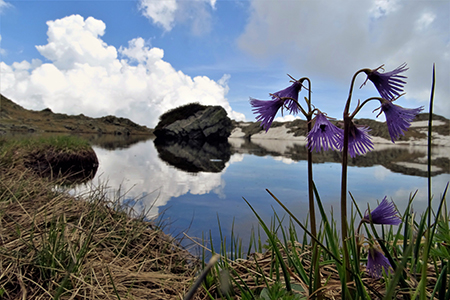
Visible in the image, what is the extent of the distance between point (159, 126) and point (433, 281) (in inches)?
1272

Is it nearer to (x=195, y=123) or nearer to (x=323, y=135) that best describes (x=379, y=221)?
(x=323, y=135)

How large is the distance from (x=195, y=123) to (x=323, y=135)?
27.6m

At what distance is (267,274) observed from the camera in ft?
4.06

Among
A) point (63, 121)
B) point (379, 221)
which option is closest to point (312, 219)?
point (379, 221)

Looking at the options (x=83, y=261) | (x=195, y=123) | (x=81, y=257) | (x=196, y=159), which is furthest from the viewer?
(x=195, y=123)

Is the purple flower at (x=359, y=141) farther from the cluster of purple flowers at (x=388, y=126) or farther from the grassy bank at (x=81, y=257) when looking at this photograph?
the grassy bank at (x=81, y=257)

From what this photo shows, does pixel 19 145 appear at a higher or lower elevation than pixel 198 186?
higher

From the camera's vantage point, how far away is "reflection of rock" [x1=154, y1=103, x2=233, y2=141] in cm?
2844

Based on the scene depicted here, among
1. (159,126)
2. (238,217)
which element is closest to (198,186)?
(238,217)

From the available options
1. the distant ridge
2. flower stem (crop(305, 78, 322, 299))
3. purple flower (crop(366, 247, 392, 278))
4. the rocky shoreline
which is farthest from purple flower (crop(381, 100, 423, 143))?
the distant ridge

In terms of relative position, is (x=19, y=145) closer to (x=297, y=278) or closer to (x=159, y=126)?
(x=297, y=278)

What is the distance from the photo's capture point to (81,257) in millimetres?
1405

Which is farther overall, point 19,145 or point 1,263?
point 19,145

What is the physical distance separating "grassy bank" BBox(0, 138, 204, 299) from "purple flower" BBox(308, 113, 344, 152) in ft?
2.89
